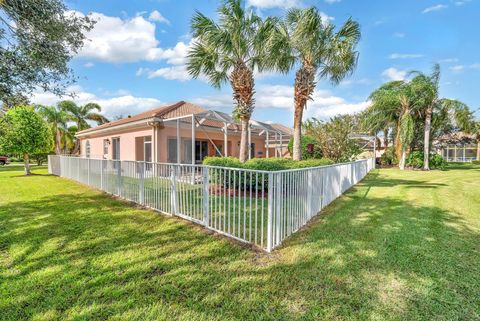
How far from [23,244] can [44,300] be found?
2454mm

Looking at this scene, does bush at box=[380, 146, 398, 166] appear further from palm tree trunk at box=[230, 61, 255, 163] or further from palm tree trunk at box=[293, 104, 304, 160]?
palm tree trunk at box=[230, 61, 255, 163]

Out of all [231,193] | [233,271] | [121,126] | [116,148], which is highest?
[121,126]

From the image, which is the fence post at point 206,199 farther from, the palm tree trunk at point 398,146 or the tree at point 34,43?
the palm tree trunk at point 398,146

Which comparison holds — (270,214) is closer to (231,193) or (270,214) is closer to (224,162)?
(231,193)

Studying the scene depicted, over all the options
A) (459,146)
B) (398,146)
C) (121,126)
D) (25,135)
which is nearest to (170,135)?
(121,126)

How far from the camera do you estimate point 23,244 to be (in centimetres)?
455

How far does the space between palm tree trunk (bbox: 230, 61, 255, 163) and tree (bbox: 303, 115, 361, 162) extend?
4.92 meters

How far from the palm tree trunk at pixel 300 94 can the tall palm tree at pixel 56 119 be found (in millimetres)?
27099

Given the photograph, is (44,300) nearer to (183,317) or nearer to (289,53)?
(183,317)

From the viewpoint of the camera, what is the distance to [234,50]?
11117mm

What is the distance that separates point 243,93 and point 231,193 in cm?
664

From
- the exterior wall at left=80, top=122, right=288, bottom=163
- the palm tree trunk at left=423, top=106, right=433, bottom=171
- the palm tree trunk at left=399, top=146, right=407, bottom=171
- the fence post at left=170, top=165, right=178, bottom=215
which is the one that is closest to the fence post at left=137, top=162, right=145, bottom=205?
the fence post at left=170, top=165, right=178, bottom=215

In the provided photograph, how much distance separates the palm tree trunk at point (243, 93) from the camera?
452 inches

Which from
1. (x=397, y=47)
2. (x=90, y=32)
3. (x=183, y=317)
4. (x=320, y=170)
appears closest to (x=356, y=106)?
(x=397, y=47)
